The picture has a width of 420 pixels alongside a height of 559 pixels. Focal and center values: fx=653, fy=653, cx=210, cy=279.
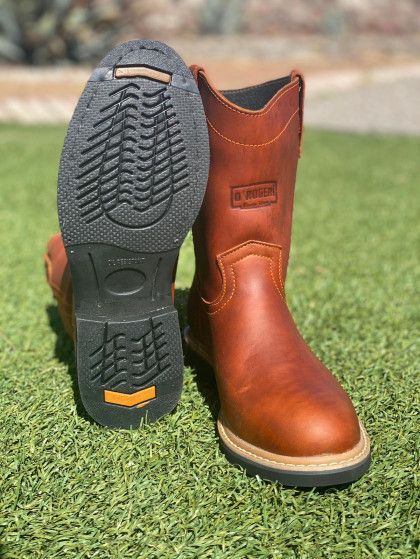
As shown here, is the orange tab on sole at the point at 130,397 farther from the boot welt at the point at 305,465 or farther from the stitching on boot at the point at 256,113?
the stitching on boot at the point at 256,113

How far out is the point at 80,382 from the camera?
140 cm

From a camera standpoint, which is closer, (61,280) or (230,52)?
(61,280)

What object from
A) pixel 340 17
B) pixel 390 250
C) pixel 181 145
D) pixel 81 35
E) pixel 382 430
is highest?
Answer: pixel 181 145

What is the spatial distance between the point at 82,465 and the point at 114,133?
677 millimetres

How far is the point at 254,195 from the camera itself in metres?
1.51

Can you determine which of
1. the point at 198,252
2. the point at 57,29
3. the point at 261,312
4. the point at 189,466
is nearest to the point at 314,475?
the point at 189,466

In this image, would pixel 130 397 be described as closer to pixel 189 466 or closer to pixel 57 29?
pixel 189 466

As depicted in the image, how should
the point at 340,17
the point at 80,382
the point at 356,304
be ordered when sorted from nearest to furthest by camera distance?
the point at 80,382
the point at 356,304
the point at 340,17

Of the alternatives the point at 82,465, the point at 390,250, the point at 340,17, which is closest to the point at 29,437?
the point at 82,465

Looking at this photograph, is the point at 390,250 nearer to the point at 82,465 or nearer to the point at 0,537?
the point at 82,465

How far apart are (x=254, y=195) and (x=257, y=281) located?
20cm

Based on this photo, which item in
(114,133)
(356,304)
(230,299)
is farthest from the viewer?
(356,304)

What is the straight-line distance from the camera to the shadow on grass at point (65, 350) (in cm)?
154

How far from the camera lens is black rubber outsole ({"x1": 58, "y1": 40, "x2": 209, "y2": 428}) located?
1288 millimetres
